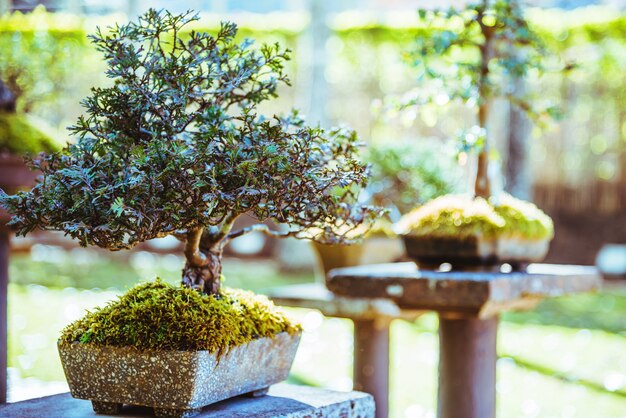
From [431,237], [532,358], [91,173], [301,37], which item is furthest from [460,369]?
[301,37]

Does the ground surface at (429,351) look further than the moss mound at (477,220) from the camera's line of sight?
Yes

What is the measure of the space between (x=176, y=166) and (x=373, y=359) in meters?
2.68

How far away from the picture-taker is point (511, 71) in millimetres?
4195

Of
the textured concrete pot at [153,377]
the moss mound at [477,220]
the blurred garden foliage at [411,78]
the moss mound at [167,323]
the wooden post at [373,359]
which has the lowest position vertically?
the wooden post at [373,359]

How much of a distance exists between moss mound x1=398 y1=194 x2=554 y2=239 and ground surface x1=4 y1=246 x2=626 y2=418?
0.68 meters

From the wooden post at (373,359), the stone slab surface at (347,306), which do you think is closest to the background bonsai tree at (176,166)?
the stone slab surface at (347,306)

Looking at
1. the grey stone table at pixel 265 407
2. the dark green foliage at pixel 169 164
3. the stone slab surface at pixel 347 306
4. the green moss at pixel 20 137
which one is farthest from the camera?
the stone slab surface at pixel 347 306

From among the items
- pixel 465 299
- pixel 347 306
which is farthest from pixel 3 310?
pixel 465 299

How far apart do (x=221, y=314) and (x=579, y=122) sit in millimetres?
10501

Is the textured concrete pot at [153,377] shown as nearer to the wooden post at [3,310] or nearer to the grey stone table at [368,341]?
the wooden post at [3,310]

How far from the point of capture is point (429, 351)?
7.74 metres

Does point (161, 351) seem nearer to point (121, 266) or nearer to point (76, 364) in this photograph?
point (76, 364)

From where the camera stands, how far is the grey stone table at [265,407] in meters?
2.49

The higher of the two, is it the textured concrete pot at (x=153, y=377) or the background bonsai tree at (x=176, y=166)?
the background bonsai tree at (x=176, y=166)
